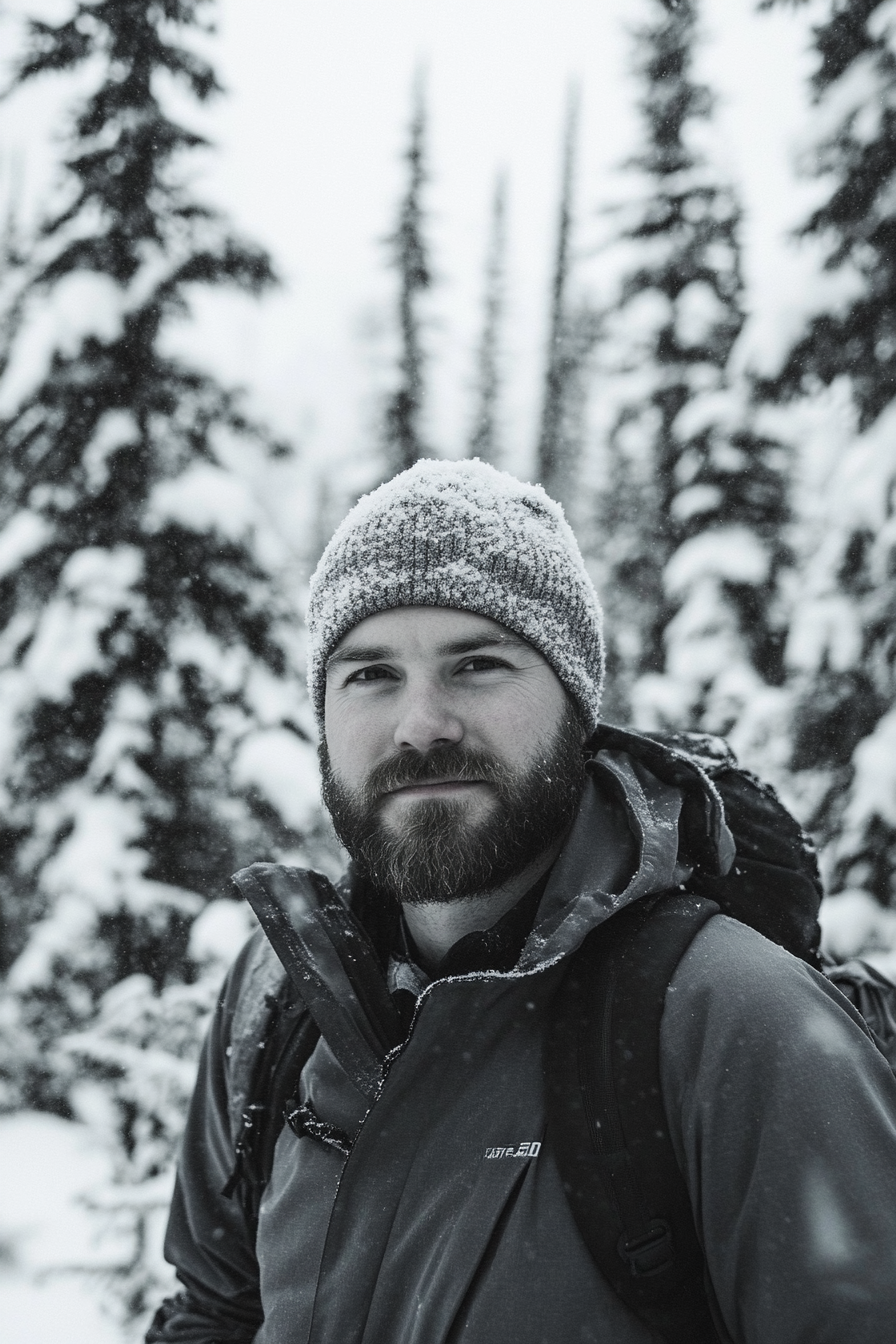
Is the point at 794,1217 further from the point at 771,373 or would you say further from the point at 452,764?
the point at 771,373

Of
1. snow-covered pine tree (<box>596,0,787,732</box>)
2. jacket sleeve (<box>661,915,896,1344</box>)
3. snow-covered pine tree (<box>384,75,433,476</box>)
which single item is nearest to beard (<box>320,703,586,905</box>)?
jacket sleeve (<box>661,915,896,1344</box>)

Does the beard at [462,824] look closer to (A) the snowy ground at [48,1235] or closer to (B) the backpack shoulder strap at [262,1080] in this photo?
(B) the backpack shoulder strap at [262,1080]

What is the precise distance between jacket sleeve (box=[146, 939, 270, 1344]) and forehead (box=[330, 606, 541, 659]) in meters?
1.11

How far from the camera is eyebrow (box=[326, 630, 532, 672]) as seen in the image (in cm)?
258

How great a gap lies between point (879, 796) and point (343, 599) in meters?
4.44

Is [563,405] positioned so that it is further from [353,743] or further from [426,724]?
[426,724]

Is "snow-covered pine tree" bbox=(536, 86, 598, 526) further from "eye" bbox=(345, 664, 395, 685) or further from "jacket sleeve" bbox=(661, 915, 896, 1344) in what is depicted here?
"jacket sleeve" bbox=(661, 915, 896, 1344)

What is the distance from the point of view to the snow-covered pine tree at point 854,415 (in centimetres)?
656

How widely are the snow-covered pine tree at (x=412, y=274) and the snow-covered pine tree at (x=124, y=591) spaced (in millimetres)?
17722

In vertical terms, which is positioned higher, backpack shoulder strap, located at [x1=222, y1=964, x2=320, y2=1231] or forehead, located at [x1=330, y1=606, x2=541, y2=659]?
forehead, located at [x1=330, y1=606, x2=541, y2=659]

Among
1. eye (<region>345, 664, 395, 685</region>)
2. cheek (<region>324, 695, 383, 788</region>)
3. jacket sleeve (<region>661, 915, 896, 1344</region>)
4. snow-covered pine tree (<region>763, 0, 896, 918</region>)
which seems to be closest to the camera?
jacket sleeve (<region>661, 915, 896, 1344</region>)

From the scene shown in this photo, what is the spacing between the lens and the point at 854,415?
7.14 m

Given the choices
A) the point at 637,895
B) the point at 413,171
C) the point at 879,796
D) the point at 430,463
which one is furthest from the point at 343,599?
the point at 413,171

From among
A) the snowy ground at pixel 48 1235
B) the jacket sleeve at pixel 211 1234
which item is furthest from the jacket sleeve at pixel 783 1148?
the snowy ground at pixel 48 1235
